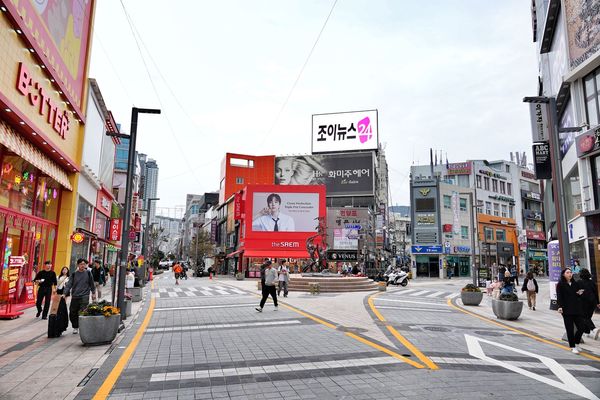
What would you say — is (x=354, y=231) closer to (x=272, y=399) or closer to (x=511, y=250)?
(x=511, y=250)

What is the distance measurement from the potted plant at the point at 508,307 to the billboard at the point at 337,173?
54833mm

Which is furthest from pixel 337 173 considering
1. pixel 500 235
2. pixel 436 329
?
pixel 436 329

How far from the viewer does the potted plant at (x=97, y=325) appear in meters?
8.45

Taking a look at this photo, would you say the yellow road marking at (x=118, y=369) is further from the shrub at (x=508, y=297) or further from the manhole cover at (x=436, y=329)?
the shrub at (x=508, y=297)

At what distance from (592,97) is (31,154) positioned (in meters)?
22.7

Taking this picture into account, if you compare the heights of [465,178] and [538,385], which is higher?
[465,178]

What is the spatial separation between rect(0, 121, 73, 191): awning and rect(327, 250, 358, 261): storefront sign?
145 feet

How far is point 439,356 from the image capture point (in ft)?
25.1

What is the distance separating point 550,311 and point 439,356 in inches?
481

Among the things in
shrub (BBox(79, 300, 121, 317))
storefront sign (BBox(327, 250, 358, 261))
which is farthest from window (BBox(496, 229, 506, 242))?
shrub (BBox(79, 300, 121, 317))

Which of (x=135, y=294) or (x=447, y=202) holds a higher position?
(x=447, y=202)

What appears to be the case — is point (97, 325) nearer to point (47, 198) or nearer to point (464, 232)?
point (47, 198)

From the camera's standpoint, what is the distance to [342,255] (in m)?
59.5

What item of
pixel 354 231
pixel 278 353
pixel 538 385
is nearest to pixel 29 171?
pixel 278 353
